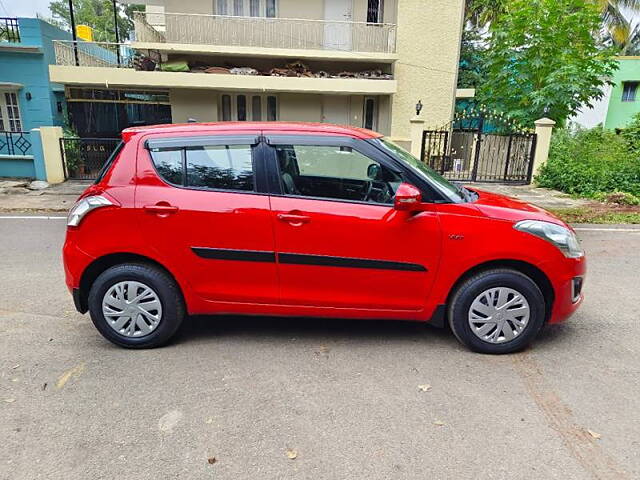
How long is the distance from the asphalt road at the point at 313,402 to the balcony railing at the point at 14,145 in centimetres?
1115

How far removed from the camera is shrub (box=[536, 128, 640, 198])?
11312 mm

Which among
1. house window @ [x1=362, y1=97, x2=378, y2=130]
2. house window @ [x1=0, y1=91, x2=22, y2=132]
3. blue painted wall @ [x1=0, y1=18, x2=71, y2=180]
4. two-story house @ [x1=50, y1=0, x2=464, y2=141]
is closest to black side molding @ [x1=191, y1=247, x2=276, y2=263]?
blue painted wall @ [x1=0, y1=18, x2=71, y2=180]

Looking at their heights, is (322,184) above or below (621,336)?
above

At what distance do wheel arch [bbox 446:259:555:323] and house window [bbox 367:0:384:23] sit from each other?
660 inches

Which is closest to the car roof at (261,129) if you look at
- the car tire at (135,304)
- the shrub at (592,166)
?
the car tire at (135,304)

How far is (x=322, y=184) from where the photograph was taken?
11.6 ft

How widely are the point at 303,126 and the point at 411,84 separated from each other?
15.2 m

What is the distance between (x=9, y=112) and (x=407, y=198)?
17213 mm

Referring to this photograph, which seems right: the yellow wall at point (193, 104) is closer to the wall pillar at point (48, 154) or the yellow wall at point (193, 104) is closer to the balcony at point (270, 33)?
the balcony at point (270, 33)

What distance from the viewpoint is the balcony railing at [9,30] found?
1444 centimetres

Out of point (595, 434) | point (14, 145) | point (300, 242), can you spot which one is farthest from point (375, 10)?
point (595, 434)

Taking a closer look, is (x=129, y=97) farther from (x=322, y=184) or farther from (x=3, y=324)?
(x=322, y=184)

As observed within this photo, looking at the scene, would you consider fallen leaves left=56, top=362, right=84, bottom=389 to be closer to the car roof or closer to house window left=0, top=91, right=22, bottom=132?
the car roof

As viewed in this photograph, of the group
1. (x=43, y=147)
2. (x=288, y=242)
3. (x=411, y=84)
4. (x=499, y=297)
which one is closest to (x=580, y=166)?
(x=411, y=84)
